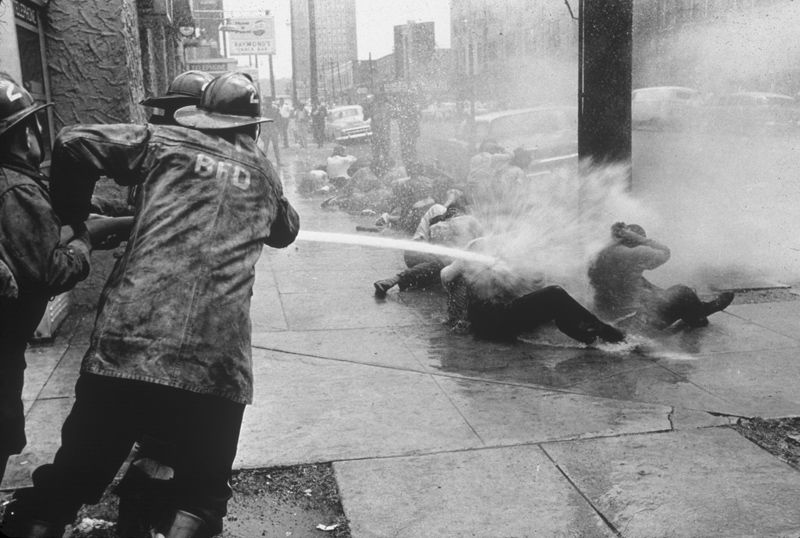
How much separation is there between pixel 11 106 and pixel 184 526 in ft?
4.89

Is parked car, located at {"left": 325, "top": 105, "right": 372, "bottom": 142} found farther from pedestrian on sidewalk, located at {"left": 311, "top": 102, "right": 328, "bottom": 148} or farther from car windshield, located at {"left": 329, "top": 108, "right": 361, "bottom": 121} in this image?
pedestrian on sidewalk, located at {"left": 311, "top": 102, "right": 328, "bottom": 148}

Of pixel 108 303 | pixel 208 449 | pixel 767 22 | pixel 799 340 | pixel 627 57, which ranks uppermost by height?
pixel 767 22

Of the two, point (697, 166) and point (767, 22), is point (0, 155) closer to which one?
point (697, 166)

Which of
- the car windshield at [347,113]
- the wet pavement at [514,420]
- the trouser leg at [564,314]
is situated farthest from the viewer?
the car windshield at [347,113]

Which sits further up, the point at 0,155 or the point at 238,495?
the point at 0,155

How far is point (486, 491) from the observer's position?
11.1 feet

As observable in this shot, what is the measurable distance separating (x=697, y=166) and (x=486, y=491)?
47.5ft

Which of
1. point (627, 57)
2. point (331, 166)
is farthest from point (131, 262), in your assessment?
point (331, 166)

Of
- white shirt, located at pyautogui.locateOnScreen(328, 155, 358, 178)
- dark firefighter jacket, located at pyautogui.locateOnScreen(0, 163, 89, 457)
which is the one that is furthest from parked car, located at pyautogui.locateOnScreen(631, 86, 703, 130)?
dark firefighter jacket, located at pyautogui.locateOnScreen(0, 163, 89, 457)

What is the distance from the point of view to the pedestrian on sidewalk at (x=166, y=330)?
240 cm

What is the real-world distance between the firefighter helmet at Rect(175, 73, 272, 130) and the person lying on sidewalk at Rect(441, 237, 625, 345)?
9.82ft

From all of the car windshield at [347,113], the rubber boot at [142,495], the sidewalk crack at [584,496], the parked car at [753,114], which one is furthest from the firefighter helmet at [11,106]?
the car windshield at [347,113]

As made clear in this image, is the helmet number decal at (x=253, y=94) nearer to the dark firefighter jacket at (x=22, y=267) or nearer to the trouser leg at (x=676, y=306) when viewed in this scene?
the dark firefighter jacket at (x=22, y=267)

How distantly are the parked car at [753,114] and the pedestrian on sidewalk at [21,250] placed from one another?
67.0 feet
